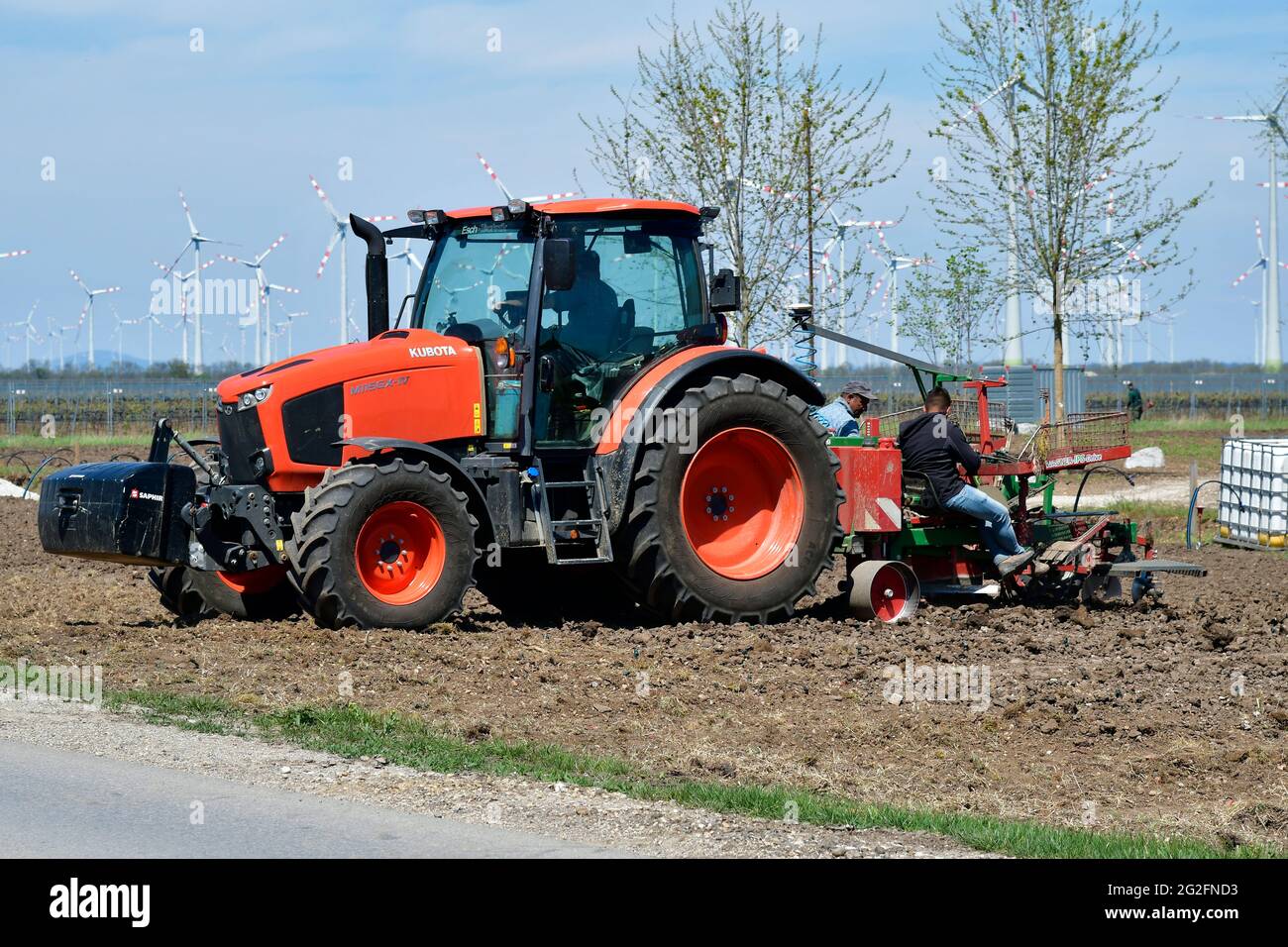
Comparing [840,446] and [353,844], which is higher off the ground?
[840,446]

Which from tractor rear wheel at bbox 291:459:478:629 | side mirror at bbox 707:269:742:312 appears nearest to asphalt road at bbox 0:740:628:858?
tractor rear wheel at bbox 291:459:478:629

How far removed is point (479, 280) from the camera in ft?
36.9

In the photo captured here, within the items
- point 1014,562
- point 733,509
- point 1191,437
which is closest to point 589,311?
point 733,509

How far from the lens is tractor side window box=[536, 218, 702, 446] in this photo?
11.0 meters

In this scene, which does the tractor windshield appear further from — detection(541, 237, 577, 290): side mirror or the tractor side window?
detection(541, 237, 577, 290): side mirror

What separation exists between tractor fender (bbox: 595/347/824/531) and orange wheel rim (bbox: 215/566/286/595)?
2470 mm

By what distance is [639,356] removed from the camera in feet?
37.2

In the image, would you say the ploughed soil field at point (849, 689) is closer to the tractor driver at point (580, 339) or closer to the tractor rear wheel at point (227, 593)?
the tractor rear wheel at point (227, 593)

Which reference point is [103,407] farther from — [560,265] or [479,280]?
[560,265]

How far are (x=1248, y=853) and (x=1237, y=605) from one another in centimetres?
720

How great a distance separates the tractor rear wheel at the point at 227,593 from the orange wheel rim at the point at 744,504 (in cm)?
297
